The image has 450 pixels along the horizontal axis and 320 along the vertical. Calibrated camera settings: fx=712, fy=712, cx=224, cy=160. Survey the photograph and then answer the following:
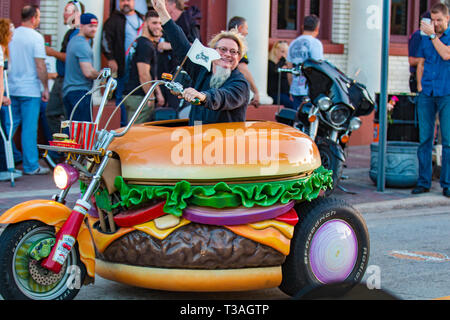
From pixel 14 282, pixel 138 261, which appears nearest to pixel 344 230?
pixel 138 261

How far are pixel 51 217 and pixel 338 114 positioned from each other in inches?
190

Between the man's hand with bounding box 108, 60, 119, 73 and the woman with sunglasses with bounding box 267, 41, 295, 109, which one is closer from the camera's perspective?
the man's hand with bounding box 108, 60, 119, 73

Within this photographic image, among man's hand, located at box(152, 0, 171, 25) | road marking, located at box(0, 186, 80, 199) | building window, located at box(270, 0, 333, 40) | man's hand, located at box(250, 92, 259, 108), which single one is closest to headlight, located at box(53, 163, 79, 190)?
man's hand, located at box(152, 0, 171, 25)

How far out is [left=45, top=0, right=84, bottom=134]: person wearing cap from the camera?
912 centimetres

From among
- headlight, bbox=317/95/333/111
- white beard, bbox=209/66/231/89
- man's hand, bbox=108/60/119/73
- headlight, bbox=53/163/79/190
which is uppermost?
man's hand, bbox=108/60/119/73

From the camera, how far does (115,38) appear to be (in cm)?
974

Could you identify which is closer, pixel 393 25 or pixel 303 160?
pixel 303 160

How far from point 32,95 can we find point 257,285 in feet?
17.4

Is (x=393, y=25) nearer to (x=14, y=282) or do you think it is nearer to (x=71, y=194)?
(x=71, y=194)

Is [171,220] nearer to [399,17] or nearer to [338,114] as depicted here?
[338,114]

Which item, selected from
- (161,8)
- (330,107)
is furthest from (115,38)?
(161,8)

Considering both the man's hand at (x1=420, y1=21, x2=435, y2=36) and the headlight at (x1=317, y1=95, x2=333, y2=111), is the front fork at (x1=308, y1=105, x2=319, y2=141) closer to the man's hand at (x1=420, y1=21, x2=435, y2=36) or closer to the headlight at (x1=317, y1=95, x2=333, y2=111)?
the headlight at (x1=317, y1=95, x2=333, y2=111)

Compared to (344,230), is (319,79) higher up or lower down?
higher up

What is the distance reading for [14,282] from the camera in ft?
12.4
